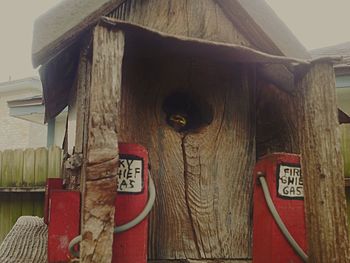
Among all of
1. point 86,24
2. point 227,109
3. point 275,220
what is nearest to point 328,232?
point 275,220

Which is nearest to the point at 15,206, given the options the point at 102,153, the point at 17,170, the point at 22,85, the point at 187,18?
the point at 17,170

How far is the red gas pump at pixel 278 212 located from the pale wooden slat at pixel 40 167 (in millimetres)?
4443

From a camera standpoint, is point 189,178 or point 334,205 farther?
point 189,178

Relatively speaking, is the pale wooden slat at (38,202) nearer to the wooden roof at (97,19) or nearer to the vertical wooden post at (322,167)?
the wooden roof at (97,19)

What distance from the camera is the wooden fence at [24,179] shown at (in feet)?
19.9

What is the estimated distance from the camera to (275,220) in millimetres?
1973

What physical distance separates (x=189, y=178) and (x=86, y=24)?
0.92 meters

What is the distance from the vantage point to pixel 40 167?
20.0 ft

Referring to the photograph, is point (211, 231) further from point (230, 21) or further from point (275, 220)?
point (230, 21)

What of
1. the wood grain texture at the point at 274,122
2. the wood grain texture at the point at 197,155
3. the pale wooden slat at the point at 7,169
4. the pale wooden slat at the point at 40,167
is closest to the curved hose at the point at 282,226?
the wood grain texture at the point at 197,155

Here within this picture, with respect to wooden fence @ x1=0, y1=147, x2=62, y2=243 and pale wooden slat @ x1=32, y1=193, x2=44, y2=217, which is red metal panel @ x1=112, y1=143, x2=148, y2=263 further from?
pale wooden slat @ x1=32, y1=193, x2=44, y2=217

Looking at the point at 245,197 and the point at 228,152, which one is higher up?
the point at 228,152

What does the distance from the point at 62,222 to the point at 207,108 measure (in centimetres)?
99

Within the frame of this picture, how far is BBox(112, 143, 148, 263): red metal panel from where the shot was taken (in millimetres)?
1784
